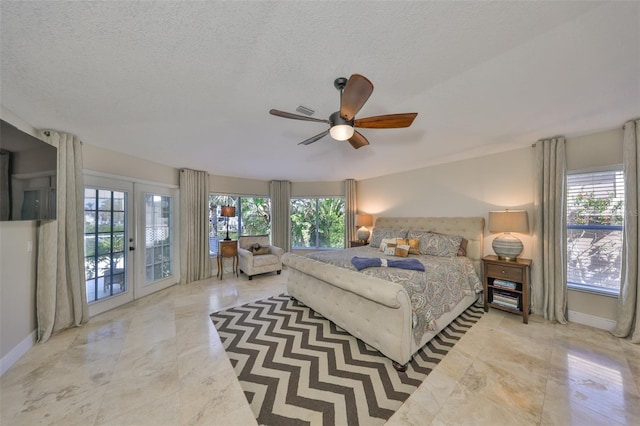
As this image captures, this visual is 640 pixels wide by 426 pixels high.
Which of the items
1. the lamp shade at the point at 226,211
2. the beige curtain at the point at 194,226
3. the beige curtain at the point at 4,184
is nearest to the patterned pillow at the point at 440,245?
the lamp shade at the point at 226,211

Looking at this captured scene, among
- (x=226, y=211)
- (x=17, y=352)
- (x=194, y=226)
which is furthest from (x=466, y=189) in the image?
(x=17, y=352)

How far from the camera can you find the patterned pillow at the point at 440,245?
3504 millimetres

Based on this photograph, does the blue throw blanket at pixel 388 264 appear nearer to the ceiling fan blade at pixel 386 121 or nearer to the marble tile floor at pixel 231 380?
the marble tile floor at pixel 231 380

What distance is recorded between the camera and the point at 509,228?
3.01 meters

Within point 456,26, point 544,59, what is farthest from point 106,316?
point 544,59

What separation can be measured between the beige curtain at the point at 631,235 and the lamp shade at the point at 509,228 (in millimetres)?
826

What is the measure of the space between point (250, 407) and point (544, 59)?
321 cm

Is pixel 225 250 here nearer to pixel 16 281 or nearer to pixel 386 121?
pixel 16 281

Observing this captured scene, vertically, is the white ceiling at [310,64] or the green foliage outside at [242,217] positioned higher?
the white ceiling at [310,64]

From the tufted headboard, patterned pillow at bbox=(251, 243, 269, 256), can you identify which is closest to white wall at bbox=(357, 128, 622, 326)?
the tufted headboard

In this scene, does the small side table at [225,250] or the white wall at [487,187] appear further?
the small side table at [225,250]

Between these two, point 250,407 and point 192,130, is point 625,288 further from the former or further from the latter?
point 192,130

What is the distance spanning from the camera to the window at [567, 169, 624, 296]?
8.67 ft

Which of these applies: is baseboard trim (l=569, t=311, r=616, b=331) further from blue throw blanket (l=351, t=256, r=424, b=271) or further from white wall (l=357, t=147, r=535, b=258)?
blue throw blanket (l=351, t=256, r=424, b=271)
